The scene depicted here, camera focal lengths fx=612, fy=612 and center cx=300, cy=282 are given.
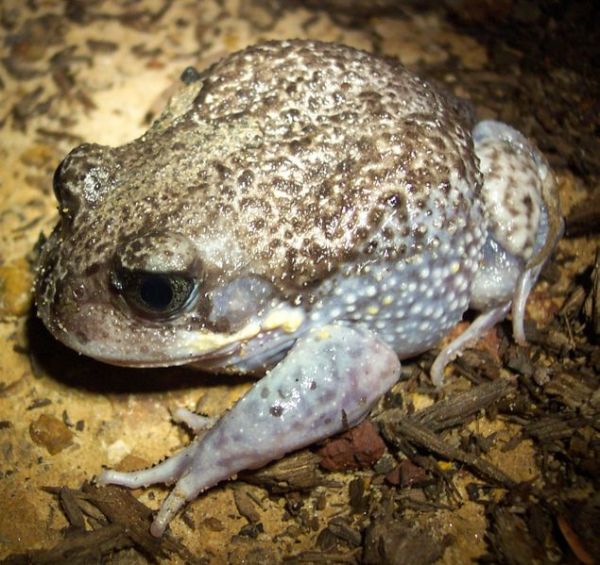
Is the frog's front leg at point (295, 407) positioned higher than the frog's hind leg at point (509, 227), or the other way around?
the frog's hind leg at point (509, 227)

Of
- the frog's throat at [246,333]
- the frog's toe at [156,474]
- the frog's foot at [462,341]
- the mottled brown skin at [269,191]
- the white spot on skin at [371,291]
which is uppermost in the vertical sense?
the mottled brown skin at [269,191]

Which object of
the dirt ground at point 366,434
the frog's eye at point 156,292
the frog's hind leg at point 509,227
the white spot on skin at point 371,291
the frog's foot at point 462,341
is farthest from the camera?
the frog's foot at point 462,341

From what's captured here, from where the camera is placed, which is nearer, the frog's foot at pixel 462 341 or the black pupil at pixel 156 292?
the black pupil at pixel 156 292

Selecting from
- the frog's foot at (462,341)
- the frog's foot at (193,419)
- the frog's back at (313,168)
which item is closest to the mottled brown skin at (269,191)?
the frog's back at (313,168)

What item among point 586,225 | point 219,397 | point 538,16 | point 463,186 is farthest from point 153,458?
point 538,16

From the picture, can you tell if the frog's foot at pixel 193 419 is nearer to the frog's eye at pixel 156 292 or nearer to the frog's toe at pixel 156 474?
the frog's toe at pixel 156 474

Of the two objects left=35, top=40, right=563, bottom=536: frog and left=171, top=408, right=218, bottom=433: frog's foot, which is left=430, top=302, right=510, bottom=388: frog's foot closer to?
left=35, top=40, right=563, bottom=536: frog

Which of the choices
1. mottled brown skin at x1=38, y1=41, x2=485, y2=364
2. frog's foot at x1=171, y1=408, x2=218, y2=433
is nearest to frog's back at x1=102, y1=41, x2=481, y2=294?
mottled brown skin at x1=38, y1=41, x2=485, y2=364
